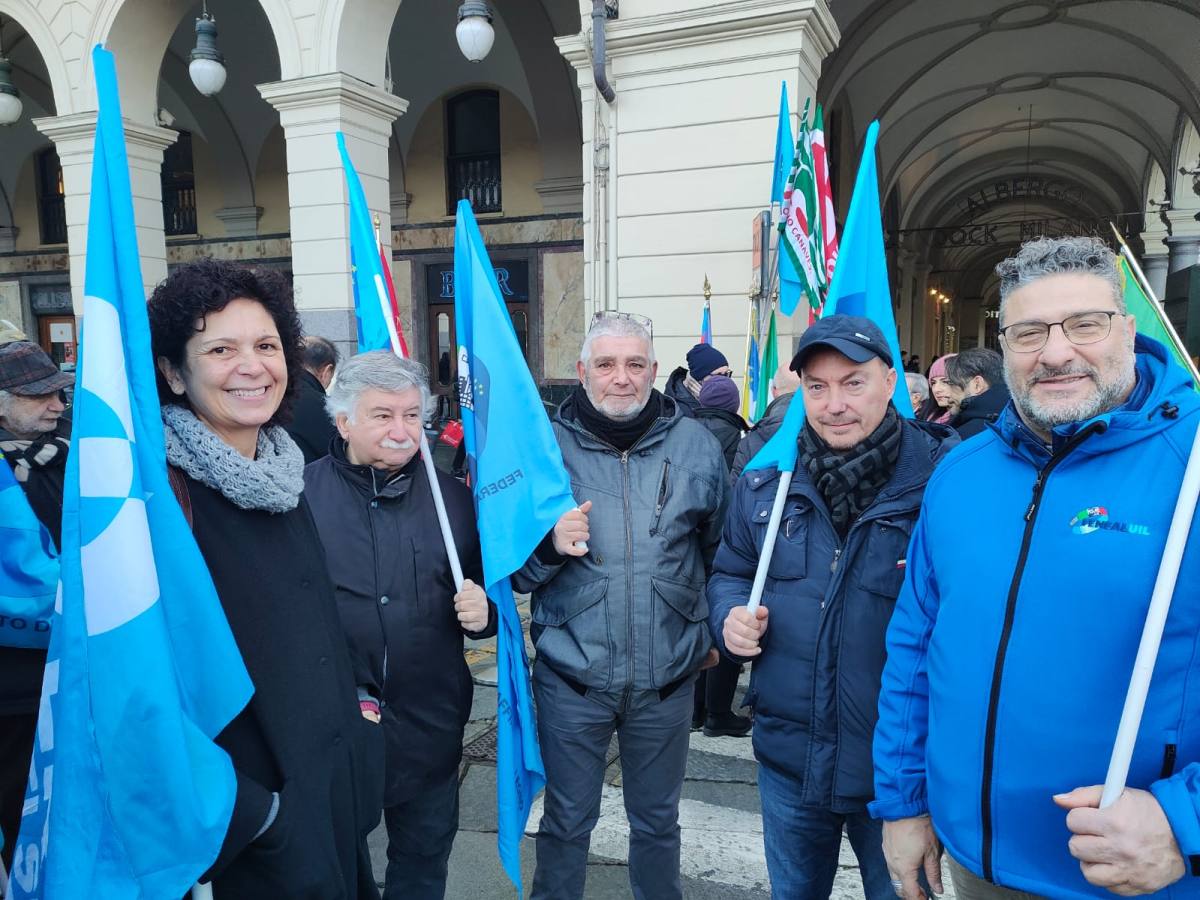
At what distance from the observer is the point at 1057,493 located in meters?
1.52

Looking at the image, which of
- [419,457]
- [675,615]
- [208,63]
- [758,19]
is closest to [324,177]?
[208,63]

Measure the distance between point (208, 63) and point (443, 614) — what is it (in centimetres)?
851

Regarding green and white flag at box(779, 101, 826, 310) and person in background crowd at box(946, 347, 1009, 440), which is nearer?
person in background crowd at box(946, 347, 1009, 440)

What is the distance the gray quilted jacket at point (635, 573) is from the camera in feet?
7.98

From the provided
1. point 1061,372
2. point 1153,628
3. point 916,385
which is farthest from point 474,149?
point 1153,628

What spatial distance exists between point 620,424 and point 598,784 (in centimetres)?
118

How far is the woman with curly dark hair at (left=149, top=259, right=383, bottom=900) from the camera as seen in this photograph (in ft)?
4.90

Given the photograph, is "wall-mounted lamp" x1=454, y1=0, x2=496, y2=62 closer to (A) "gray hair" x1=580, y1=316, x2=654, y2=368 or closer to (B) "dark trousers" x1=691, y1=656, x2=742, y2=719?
(A) "gray hair" x1=580, y1=316, x2=654, y2=368

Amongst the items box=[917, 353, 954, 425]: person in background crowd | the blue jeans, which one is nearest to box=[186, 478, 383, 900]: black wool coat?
the blue jeans

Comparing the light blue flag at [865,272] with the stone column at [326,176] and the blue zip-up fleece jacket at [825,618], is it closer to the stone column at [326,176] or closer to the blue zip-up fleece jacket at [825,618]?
the blue zip-up fleece jacket at [825,618]

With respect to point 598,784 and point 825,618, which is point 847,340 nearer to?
point 825,618

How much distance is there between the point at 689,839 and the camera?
3.19 metres

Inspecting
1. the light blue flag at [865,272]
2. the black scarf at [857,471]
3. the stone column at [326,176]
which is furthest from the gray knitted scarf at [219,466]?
the stone column at [326,176]

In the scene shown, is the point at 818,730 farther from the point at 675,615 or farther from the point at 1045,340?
the point at 1045,340
